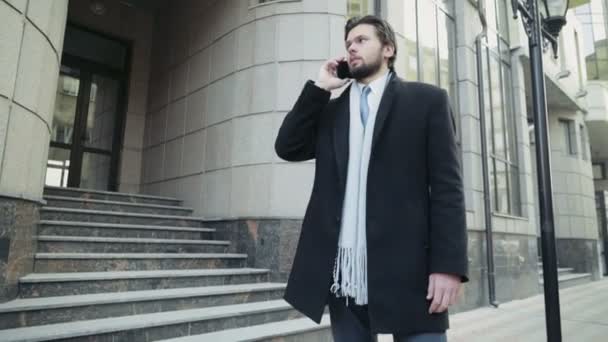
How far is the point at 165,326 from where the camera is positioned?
334 centimetres

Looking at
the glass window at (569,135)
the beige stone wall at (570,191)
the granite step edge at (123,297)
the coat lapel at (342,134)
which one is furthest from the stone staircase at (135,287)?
the glass window at (569,135)

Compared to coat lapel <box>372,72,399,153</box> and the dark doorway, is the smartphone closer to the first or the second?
coat lapel <box>372,72,399,153</box>

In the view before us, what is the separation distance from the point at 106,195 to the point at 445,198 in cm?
595

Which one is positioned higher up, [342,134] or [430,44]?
[430,44]

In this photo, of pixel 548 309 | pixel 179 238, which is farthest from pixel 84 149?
pixel 548 309

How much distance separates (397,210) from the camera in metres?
1.28

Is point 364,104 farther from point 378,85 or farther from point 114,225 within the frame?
point 114,225

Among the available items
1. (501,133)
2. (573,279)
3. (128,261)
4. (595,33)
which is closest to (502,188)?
(501,133)

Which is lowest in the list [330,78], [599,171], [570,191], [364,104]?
[364,104]

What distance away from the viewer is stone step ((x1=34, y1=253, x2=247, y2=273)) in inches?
152

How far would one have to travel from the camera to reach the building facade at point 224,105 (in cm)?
337

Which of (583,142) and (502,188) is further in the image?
(583,142)

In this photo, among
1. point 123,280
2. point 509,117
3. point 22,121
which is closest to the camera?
point 22,121

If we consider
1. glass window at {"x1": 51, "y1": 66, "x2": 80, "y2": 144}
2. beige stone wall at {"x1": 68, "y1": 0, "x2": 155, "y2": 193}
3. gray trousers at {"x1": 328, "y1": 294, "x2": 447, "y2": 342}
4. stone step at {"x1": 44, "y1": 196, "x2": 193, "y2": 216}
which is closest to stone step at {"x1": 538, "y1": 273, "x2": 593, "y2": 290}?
stone step at {"x1": 44, "y1": 196, "x2": 193, "y2": 216}
